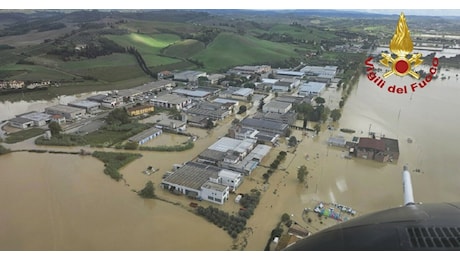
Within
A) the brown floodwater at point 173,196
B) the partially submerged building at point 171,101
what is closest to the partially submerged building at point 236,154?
the brown floodwater at point 173,196

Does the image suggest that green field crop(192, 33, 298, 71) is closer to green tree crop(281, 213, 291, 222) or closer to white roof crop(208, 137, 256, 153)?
white roof crop(208, 137, 256, 153)

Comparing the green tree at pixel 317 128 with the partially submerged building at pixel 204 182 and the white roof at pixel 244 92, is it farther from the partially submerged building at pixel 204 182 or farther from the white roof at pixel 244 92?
the white roof at pixel 244 92

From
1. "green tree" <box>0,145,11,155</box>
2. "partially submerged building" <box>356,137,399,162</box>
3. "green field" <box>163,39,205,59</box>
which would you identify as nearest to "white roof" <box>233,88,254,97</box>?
"partially submerged building" <box>356,137,399,162</box>

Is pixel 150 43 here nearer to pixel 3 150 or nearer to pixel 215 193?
pixel 3 150

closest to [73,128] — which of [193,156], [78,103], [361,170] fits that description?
[78,103]

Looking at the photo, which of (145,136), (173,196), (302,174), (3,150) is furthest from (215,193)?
(3,150)

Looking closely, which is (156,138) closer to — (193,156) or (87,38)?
(193,156)
